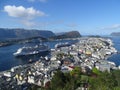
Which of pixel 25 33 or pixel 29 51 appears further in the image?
pixel 25 33

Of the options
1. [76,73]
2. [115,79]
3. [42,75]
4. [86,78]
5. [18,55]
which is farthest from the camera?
[18,55]

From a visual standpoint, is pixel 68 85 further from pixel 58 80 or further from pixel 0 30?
pixel 0 30

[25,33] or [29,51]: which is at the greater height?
[29,51]

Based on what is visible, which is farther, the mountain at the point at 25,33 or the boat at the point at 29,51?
the mountain at the point at 25,33

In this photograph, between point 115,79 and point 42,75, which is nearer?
point 115,79

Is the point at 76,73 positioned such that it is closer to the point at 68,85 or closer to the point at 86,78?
the point at 86,78

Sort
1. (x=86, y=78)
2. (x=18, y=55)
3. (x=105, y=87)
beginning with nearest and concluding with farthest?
(x=105, y=87) → (x=86, y=78) → (x=18, y=55)

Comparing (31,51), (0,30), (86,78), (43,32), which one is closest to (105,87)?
(86,78)

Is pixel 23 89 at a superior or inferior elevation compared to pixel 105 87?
inferior

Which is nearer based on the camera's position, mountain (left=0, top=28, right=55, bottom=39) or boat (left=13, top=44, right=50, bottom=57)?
boat (left=13, top=44, right=50, bottom=57)
